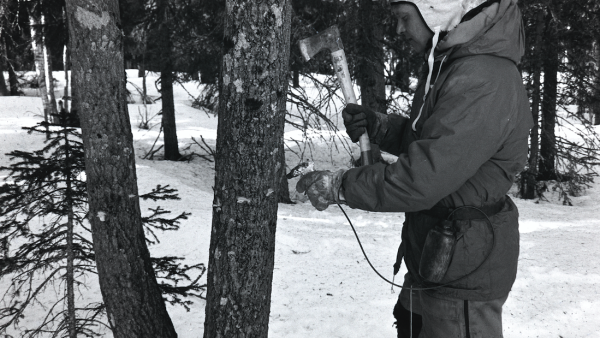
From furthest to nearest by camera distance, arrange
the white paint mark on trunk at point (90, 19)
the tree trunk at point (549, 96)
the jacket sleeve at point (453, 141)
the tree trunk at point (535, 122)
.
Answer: the tree trunk at point (549, 96), the tree trunk at point (535, 122), the white paint mark on trunk at point (90, 19), the jacket sleeve at point (453, 141)

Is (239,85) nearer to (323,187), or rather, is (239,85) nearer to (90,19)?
(323,187)

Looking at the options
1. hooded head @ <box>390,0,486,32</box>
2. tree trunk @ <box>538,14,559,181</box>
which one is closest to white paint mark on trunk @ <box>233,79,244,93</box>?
hooded head @ <box>390,0,486,32</box>

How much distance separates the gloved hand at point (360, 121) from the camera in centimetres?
275

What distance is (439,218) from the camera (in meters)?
2.19

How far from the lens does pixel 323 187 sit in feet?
7.10

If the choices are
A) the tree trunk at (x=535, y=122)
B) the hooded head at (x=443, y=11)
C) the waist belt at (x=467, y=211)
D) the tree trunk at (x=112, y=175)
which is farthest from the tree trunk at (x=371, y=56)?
the waist belt at (x=467, y=211)

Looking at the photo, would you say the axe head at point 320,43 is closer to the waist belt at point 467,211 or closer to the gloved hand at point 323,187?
the gloved hand at point 323,187

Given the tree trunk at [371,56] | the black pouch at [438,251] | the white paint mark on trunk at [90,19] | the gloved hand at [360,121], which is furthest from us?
the tree trunk at [371,56]

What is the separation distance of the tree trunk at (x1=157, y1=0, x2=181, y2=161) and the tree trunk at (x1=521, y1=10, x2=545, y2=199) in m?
7.25

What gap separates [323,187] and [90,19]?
139 centimetres

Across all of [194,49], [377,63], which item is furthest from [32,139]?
[377,63]

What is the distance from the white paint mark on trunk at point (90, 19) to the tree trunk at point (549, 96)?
920 centimetres

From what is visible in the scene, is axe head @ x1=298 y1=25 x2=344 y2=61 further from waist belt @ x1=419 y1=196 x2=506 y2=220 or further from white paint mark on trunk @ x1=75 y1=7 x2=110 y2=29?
waist belt @ x1=419 y1=196 x2=506 y2=220

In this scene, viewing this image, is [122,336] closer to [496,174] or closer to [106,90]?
[106,90]
